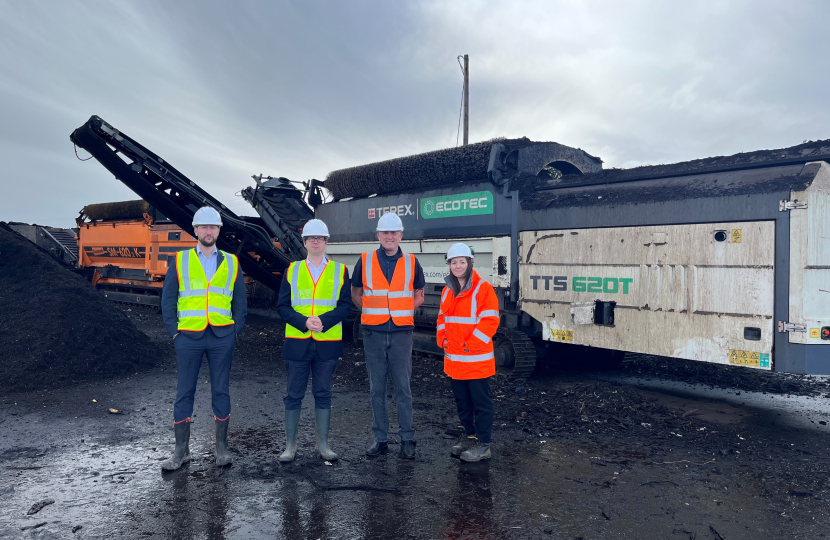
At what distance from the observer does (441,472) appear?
3.92m

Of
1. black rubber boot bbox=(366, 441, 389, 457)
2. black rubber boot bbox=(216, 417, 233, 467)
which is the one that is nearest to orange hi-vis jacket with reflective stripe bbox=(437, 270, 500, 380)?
black rubber boot bbox=(366, 441, 389, 457)

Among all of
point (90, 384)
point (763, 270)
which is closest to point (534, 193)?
point (763, 270)

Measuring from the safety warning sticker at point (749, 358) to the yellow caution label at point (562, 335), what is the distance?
160 centimetres

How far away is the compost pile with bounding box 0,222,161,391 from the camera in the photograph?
6.95m

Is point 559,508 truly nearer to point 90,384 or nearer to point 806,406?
point 806,406

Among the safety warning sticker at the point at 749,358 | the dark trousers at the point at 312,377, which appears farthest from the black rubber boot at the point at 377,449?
the safety warning sticker at the point at 749,358

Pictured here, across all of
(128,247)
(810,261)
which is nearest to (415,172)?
(810,261)

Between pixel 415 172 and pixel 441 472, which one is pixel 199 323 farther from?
pixel 415 172

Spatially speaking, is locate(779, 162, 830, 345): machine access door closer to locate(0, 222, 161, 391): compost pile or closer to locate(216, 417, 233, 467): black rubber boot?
locate(216, 417, 233, 467): black rubber boot

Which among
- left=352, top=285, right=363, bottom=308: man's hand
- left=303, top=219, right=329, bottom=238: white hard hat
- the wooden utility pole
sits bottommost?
left=352, top=285, right=363, bottom=308: man's hand

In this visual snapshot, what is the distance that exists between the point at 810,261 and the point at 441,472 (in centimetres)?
357

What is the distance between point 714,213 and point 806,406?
247cm

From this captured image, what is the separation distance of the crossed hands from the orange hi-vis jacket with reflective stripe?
0.95 metres

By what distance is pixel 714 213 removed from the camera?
17.2 feet
